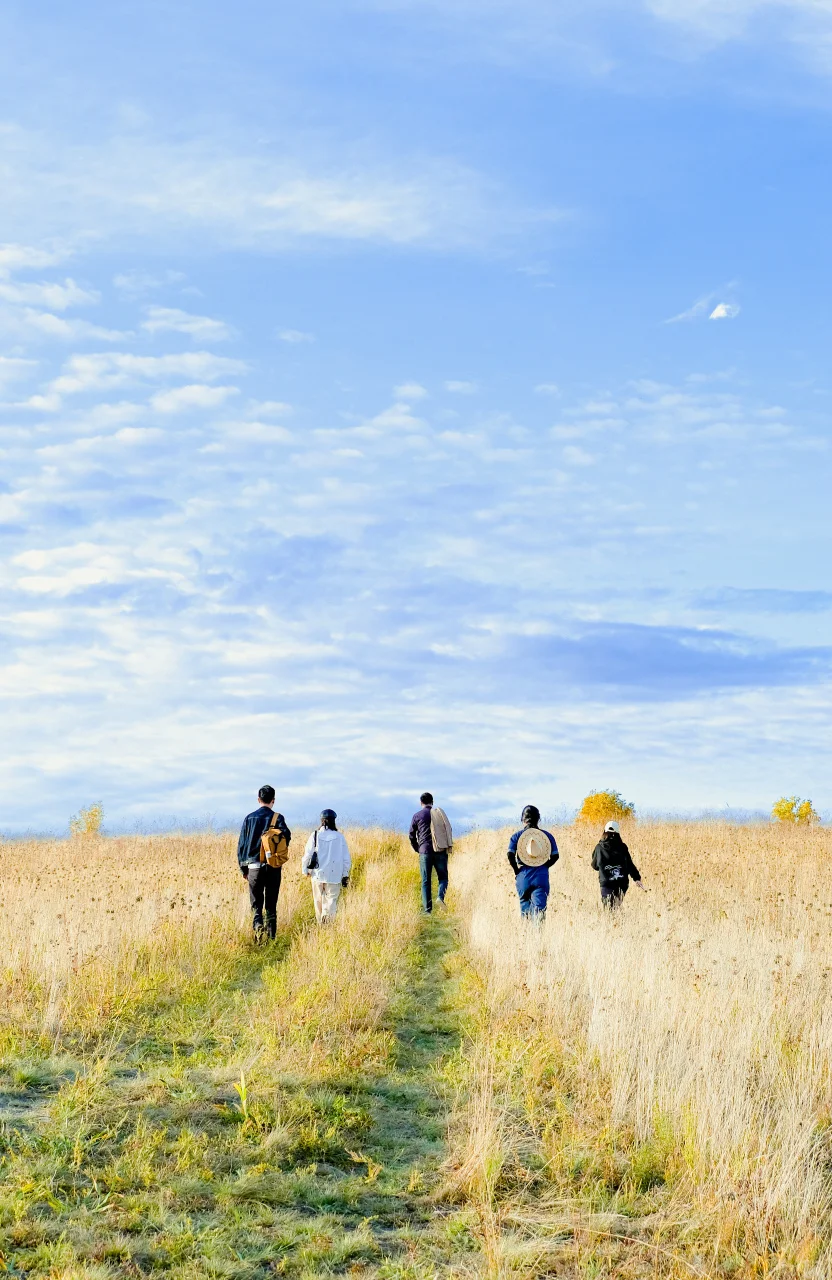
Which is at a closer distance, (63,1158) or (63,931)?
(63,1158)

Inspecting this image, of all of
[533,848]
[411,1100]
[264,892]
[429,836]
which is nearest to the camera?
[411,1100]

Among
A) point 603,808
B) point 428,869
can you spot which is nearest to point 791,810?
point 603,808

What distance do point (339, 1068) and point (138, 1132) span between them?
1.78m

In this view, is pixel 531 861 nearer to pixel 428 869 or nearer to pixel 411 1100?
pixel 428 869

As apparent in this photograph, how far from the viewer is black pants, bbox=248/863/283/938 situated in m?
14.0

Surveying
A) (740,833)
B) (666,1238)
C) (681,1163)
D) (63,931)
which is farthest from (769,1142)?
(740,833)

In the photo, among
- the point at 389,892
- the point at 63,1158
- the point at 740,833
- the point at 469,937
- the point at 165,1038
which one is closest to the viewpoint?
the point at 63,1158

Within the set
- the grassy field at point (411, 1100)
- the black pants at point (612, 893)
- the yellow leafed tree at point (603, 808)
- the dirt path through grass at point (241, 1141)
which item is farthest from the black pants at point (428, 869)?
the yellow leafed tree at point (603, 808)

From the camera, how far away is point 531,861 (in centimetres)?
1316

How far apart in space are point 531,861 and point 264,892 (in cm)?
398

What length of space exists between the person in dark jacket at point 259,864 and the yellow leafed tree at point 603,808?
1041 inches

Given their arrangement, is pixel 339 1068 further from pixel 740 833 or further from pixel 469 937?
pixel 740 833

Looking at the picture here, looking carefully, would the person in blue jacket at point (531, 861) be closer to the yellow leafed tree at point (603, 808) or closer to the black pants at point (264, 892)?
the black pants at point (264, 892)

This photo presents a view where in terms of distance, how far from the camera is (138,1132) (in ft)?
21.3
